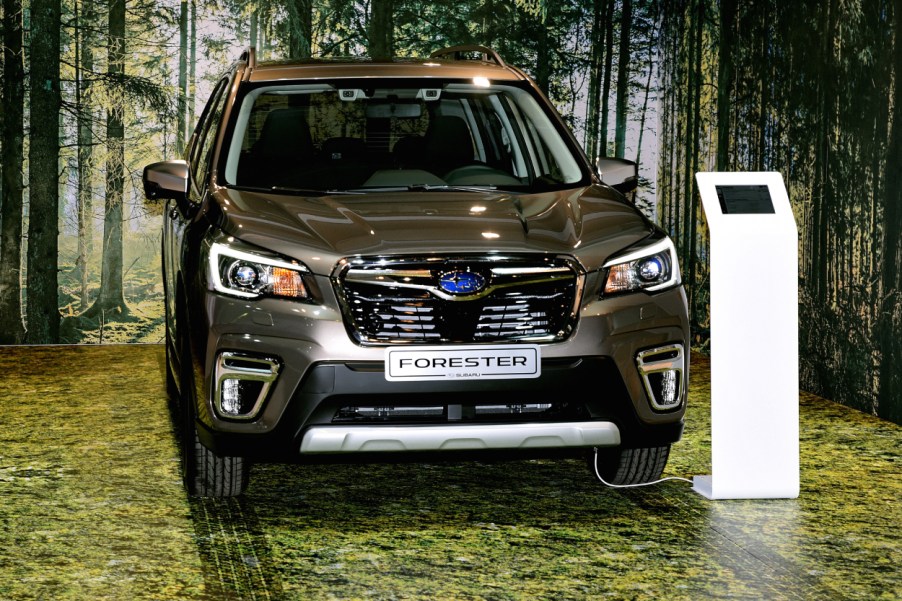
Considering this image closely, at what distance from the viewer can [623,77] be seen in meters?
→ 11.8

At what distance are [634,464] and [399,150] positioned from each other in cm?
182

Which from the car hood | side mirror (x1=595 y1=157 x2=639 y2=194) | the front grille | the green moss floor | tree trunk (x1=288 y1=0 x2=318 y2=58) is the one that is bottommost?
the green moss floor

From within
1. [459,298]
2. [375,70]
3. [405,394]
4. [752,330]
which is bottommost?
[405,394]

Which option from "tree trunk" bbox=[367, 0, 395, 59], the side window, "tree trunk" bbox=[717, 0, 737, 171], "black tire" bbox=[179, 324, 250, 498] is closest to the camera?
"black tire" bbox=[179, 324, 250, 498]

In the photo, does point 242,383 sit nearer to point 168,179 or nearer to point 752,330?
point 168,179

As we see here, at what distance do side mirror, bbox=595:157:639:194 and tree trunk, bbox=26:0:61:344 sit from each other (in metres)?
6.52

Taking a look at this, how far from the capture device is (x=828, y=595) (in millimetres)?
4469

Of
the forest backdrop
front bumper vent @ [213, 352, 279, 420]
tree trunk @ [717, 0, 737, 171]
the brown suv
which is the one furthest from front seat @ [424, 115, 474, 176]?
tree trunk @ [717, 0, 737, 171]

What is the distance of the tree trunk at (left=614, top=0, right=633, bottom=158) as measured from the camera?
11734mm

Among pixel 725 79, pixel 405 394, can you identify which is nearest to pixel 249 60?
pixel 405 394

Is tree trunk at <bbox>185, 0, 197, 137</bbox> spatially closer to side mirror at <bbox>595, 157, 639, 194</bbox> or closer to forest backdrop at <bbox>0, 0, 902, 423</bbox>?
forest backdrop at <bbox>0, 0, 902, 423</bbox>

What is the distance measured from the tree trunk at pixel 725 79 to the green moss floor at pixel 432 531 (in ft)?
11.0

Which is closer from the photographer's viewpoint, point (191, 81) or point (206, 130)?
point (206, 130)

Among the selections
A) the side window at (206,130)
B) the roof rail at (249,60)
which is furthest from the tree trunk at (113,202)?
the roof rail at (249,60)
